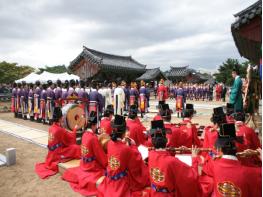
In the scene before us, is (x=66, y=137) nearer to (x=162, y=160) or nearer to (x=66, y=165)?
(x=66, y=165)

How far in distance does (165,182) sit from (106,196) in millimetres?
1454

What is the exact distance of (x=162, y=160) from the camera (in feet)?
11.1

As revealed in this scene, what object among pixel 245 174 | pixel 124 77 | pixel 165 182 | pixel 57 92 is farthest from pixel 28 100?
pixel 124 77

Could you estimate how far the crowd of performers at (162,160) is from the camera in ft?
9.43

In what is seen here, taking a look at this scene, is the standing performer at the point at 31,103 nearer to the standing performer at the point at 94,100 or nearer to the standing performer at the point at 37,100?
the standing performer at the point at 37,100

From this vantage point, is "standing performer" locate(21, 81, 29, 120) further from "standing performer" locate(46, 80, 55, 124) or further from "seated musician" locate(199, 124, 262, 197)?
"seated musician" locate(199, 124, 262, 197)

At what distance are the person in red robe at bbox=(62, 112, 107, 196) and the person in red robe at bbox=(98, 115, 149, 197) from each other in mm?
736

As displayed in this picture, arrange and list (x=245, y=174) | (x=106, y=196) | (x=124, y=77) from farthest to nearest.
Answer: (x=124, y=77), (x=106, y=196), (x=245, y=174)

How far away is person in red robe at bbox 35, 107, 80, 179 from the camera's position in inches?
249

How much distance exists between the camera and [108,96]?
14570 mm

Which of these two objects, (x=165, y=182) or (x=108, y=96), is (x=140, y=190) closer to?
(x=165, y=182)

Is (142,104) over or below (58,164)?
over

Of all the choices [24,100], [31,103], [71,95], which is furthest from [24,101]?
[71,95]

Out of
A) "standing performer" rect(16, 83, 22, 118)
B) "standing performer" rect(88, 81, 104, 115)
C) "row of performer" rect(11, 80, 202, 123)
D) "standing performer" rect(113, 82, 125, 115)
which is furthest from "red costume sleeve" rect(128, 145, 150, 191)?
"standing performer" rect(16, 83, 22, 118)
